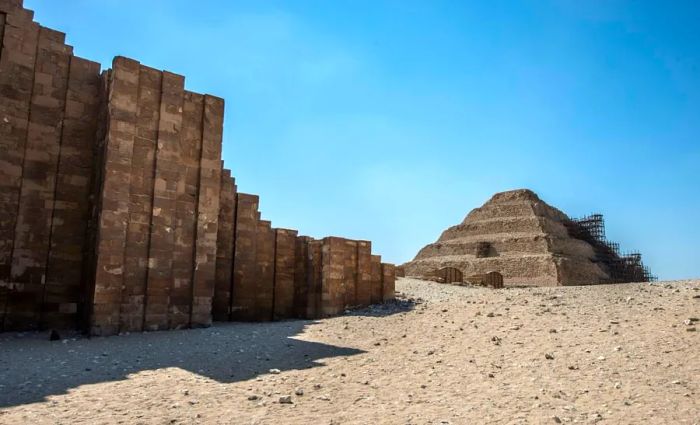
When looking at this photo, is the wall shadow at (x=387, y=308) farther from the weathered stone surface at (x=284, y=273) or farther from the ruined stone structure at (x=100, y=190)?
the ruined stone structure at (x=100, y=190)

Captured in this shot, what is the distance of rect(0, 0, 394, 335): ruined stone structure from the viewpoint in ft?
36.8

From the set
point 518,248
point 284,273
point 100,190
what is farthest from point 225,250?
point 518,248

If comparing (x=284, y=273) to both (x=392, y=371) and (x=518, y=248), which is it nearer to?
(x=392, y=371)

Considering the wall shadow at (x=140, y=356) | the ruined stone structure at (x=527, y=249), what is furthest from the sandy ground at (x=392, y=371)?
the ruined stone structure at (x=527, y=249)

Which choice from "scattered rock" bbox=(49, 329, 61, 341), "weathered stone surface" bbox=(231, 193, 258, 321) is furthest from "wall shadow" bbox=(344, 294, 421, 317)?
"scattered rock" bbox=(49, 329, 61, 341)

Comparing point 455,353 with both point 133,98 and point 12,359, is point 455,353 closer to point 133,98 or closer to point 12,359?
point 12,359

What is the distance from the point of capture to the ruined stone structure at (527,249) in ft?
177

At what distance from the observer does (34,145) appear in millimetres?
11727

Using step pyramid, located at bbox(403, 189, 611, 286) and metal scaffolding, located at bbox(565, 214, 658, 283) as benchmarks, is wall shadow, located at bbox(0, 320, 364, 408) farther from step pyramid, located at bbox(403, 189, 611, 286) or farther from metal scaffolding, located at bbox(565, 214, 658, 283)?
metal scaffolding, located at bbox(565, 214, 658, 283)

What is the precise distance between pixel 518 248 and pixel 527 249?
1.26m

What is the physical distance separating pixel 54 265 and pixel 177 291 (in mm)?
2849

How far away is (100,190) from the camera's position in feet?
38.0

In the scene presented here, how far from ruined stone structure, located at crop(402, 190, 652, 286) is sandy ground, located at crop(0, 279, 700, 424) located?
4203 cm

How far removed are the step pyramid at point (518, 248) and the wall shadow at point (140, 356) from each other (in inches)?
1610
